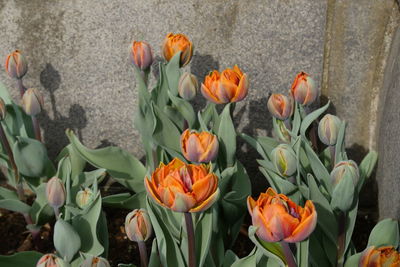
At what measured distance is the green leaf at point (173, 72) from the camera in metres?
1.44

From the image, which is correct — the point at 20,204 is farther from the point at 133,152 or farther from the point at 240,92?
the point at 240,92

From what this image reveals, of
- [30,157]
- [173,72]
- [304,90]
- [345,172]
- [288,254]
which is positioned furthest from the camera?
[30,157]

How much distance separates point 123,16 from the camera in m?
1.68

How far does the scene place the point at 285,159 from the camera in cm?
125

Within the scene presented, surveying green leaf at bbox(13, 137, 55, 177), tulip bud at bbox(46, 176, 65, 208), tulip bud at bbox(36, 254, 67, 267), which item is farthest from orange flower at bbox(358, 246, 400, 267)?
green leaf at bbox(13, 137, 55, 177)

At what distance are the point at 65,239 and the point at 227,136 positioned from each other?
1.41 feet

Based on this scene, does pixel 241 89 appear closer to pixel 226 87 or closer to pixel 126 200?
pixel 226 87

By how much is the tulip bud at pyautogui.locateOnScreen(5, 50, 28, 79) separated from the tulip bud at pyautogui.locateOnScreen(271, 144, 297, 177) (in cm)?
69

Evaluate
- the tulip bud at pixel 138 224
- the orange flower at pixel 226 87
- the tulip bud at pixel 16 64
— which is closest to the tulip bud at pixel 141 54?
the orange flower at pixel 226 87

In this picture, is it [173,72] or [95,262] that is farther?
[173,72]

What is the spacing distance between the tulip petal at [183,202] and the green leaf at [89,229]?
33 centimetres

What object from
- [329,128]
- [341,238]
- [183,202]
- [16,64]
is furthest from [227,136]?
[16,64]

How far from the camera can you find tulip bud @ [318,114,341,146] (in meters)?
1.32

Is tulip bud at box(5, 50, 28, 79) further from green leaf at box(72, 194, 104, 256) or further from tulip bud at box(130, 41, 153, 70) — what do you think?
green leaf at box(72, 194, 104, 256)
